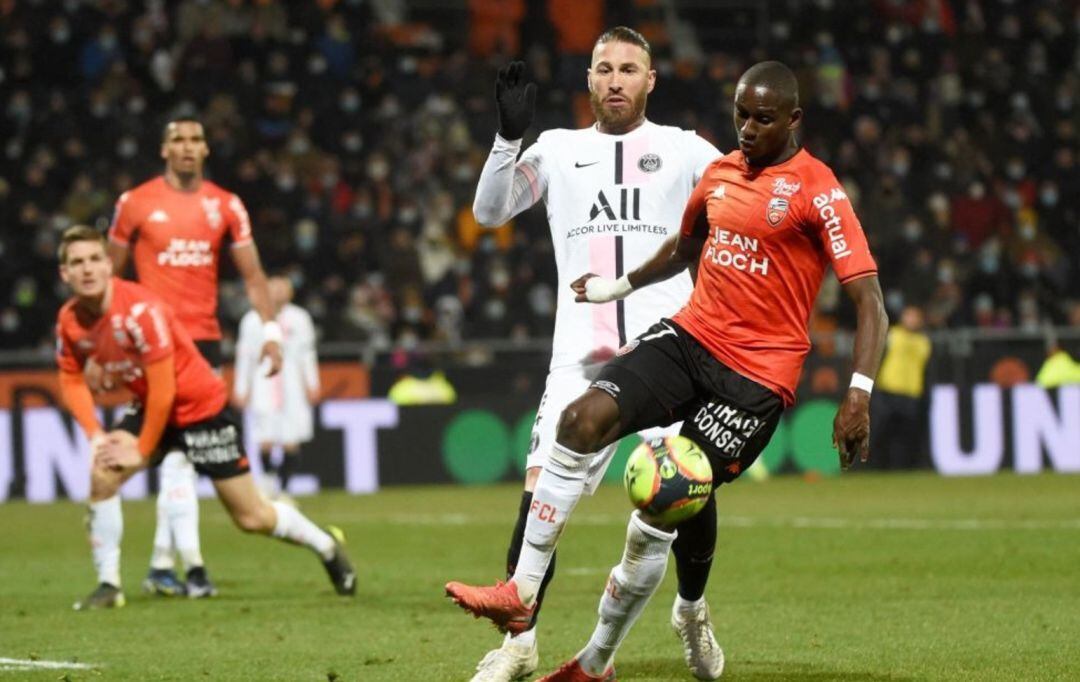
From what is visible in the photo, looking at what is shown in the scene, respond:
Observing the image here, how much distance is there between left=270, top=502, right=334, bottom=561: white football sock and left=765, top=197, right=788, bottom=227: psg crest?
177 inches

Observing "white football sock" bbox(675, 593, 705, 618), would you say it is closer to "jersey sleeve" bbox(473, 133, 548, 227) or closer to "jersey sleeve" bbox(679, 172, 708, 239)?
"jersey sleeve" bbox(679, 172, 708, 239)

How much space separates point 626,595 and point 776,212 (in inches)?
Result: 59.5

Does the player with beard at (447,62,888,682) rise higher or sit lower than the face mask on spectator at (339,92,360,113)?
lower

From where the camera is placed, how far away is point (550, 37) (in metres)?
26.7

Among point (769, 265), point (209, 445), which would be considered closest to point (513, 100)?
point (769, 265)

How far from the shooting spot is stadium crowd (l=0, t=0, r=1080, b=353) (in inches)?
891

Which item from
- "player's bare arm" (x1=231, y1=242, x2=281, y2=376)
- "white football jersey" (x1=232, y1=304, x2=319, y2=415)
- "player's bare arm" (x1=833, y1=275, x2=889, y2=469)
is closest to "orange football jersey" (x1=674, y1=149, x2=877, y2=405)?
"player's bare arm" (x1=833, y1=275, x2=889, y2=469)

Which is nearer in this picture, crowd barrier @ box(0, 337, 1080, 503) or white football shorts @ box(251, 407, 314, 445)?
white football shorts @ box(251, 407, 314, 445)

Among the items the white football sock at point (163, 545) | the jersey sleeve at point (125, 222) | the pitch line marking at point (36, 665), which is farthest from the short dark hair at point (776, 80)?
the white football sock at point (163, 545)

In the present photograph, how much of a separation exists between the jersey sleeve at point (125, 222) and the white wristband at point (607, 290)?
4747mm

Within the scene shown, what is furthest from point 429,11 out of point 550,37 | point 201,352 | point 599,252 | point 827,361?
point 599,252

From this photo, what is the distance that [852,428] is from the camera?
605 centimetres

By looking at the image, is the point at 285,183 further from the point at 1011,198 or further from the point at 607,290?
the point at 607,290

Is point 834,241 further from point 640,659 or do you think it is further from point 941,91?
point 941,91
